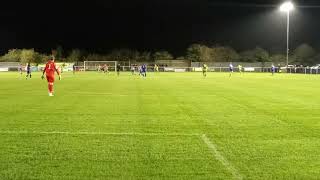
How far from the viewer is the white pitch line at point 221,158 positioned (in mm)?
8469

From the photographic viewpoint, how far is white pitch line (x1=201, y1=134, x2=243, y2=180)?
8469 millimetres

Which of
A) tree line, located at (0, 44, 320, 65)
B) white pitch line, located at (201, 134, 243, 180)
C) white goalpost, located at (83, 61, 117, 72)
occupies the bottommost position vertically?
white pitch line, located at (201, 134, 243, 180)

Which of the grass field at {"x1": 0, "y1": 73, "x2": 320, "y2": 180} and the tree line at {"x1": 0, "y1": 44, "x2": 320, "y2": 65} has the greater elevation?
the tree line at {"x1": 0, "y1": 44, "x2": 320, "y2": 65}

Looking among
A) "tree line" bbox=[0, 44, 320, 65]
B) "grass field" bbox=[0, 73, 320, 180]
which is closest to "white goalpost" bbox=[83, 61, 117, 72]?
"tree line" bbox=[0, 44, 320, 65]

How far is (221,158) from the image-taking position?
32.1 ft

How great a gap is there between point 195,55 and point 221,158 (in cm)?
13267

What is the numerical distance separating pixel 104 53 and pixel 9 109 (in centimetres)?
13571

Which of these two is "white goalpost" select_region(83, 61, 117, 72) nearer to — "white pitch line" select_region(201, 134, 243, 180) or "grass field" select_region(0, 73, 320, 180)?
"grass field" select_region(0, 73, 320, 180)

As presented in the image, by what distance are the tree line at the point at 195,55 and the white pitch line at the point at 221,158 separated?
118 metres

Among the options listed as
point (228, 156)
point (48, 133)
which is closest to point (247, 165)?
point (228, 156)

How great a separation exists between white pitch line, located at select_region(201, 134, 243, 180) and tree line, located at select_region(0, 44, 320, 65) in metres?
118

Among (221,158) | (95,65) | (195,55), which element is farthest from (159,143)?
(195,55)

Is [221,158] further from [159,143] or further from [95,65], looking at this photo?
[95,65]

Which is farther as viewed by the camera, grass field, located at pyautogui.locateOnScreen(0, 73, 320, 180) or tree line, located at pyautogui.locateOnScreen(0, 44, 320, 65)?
tree line, located at pyautogui.locateOnScreen(0, 44, 320, 65)
